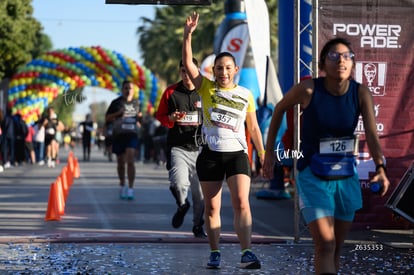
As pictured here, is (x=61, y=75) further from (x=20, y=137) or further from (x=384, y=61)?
(x=384, y=61)

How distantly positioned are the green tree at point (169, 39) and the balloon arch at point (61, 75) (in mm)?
11457

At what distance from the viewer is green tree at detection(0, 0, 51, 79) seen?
40.2 m

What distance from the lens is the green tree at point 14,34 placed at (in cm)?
4025

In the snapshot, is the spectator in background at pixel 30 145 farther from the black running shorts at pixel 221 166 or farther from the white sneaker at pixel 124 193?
the black running shorts at pixel 221 166

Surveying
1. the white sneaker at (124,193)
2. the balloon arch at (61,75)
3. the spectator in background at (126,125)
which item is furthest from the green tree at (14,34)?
the spectator in background at (126,125)

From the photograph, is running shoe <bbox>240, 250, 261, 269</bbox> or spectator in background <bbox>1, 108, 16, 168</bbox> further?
spectator in background <bbox>1, 108, 16, 168</bbox>

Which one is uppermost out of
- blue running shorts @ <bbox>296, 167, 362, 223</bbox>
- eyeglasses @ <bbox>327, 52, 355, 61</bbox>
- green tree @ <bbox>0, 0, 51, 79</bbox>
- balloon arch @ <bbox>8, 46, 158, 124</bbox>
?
green tree @ <bbox>0, 0, 51, 79</bbox>

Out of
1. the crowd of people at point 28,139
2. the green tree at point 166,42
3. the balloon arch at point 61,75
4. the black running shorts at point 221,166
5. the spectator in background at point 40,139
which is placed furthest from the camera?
the green tree at point 166,42

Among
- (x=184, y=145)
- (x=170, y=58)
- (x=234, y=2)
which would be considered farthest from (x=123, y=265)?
(x=170, y=58)

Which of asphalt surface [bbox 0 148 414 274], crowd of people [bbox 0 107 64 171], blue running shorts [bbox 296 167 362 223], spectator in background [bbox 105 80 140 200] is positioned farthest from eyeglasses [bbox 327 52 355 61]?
crowd of people [bbox 0 107 64 171]

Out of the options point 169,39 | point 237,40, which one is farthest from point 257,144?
point 169,39

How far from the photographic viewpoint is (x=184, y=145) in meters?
10.6

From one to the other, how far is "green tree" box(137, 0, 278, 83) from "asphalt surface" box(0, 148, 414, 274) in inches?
1395

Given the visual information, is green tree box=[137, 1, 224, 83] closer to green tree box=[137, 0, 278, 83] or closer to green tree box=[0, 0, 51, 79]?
green tree box=[137, 0, 278, 83]
